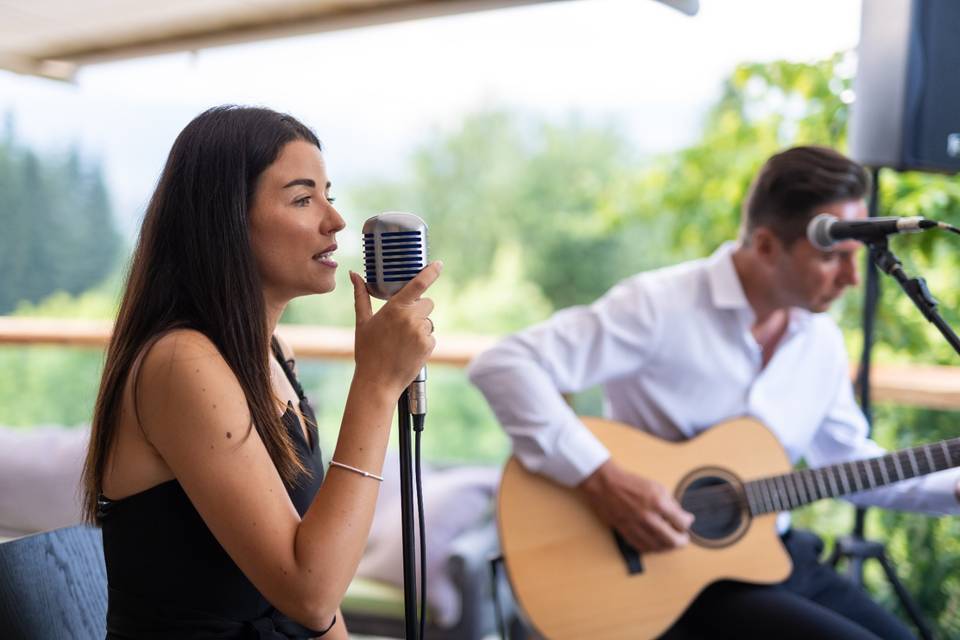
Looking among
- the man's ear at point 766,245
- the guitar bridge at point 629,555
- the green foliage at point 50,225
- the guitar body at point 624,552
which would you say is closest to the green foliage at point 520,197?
the green foliage at point 50,225

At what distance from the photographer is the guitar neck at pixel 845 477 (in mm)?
1712

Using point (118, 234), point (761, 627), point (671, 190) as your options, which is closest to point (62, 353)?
point (118, 234)

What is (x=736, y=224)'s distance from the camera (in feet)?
9.97

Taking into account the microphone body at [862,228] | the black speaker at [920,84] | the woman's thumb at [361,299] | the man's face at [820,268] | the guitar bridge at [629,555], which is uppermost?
the black speaker at [920,84]

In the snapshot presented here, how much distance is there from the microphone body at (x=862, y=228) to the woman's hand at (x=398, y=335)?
0.80 m

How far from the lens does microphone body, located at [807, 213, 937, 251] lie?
1.34 meters

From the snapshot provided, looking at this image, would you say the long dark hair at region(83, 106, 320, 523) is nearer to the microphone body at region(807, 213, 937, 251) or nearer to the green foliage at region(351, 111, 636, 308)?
the microphone body at region(807, 213, 937, 251)

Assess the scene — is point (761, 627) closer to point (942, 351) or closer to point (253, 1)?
point (942, 351)

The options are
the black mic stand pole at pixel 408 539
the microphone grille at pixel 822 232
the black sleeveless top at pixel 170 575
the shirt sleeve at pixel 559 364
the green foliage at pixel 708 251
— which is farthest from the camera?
the green foliage at pixel 708 251

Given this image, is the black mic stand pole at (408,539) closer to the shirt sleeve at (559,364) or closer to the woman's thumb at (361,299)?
the woman's thumb at (361,299)

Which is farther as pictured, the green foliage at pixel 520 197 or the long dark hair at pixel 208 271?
the green foliage at pixel 520 197

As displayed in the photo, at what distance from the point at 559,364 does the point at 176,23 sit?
133 cm

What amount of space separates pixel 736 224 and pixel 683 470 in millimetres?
1427

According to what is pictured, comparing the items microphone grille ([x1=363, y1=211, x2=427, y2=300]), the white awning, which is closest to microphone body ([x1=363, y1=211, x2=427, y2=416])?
microphone grille ([x1=363, y1=211, x2=427, y2=300])
